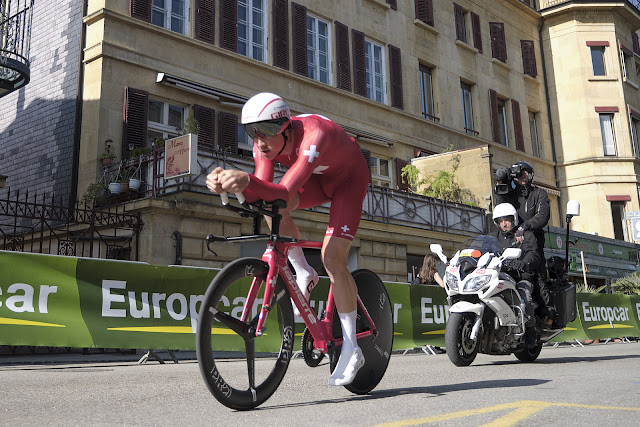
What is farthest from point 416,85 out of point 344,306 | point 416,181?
point 344,306

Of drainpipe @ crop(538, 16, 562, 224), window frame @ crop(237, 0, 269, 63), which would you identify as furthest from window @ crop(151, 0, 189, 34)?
drainpipe @ crop(538, 16, 562, 224)

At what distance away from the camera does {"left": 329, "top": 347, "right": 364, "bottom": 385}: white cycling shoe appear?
3.69 m

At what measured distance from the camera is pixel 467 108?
89.7 ft

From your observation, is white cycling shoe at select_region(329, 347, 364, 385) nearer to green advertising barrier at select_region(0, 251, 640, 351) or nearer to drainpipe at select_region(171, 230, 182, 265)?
green advertising barrier at select_region(0, 251, 640, 351)

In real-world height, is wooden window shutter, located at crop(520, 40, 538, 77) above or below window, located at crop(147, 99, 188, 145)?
above

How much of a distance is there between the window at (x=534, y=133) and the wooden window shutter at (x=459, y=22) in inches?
254

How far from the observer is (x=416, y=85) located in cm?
2450

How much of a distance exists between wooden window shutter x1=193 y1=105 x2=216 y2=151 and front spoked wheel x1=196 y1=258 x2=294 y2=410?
13.7 m

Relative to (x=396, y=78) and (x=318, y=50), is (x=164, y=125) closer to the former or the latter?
(x=318, y=50)

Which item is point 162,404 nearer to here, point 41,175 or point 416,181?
point 41,175

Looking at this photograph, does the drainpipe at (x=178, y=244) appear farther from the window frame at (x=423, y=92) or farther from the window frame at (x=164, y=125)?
the window frame at (x=423, y=92)

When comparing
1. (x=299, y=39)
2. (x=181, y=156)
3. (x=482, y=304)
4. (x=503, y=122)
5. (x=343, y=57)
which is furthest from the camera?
(x=503, y=122)

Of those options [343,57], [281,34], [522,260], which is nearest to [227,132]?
[281,34]

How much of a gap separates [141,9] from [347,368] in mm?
14649
